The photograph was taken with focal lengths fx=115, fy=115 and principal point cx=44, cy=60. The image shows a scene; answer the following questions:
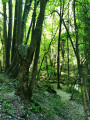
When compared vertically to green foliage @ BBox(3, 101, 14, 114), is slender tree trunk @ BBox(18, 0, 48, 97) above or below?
above

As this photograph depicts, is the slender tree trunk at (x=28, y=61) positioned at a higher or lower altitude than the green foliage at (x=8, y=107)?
higher

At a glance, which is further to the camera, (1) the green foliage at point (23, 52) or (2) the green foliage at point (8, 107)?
(1) the green foliage at point (23, 52)

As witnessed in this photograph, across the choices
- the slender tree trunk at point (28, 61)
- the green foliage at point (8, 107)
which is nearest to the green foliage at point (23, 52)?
the slender tree trunk at point (28, 61)

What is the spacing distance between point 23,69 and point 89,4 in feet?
17.4

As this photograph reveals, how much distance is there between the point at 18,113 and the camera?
3.57 metres

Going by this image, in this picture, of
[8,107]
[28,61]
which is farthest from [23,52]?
[8,107]

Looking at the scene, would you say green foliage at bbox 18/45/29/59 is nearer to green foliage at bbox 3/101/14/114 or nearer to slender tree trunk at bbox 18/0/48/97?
slender tree trunk at bbox 18/0/48/97

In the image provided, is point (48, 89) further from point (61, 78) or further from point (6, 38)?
point (61, 78)

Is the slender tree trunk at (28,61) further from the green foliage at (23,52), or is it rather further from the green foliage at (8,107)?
the green foliage at (8,107)

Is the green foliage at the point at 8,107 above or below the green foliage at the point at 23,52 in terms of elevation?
below

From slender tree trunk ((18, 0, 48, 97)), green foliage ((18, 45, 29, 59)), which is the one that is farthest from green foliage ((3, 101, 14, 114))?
green foliage ((18, 45, 29, 59))

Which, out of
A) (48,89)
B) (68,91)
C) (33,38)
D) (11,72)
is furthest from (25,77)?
(68,91)

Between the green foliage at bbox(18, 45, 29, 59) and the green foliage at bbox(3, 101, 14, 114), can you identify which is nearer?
the green foliage at bbox(3, 101, 14, 114)

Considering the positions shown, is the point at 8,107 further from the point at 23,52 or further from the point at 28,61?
the point at 23,52
